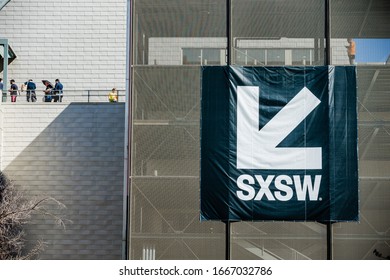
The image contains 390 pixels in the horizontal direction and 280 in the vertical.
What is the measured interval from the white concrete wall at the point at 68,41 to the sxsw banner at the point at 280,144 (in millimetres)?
10838

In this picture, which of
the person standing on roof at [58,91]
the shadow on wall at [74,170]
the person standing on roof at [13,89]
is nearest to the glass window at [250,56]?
the shadow on wall at [74,170]

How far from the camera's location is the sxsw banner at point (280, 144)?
64.9 ft

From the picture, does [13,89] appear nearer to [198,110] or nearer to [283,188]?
[198,110]

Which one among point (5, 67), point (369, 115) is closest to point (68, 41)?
point (5, 67)

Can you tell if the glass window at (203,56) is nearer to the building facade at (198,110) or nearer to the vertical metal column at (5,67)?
the building facade at (198,110)

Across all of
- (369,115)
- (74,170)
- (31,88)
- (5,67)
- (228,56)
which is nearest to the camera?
(228,56)

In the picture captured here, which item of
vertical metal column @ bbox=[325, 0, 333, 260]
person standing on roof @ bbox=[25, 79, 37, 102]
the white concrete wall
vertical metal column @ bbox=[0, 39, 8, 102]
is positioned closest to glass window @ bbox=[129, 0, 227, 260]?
vertical metal column @ bbox=[325, 0, 333, 260]

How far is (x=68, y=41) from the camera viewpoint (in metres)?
30.4

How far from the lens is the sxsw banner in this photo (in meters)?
19.8

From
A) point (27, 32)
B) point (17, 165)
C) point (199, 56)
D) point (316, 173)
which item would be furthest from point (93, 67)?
point (316, 173)

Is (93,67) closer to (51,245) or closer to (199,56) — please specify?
(51,245)

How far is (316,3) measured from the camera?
67.1 ft

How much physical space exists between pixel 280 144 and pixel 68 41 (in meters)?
13.0

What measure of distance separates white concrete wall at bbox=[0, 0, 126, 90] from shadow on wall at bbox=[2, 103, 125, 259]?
430 cm
